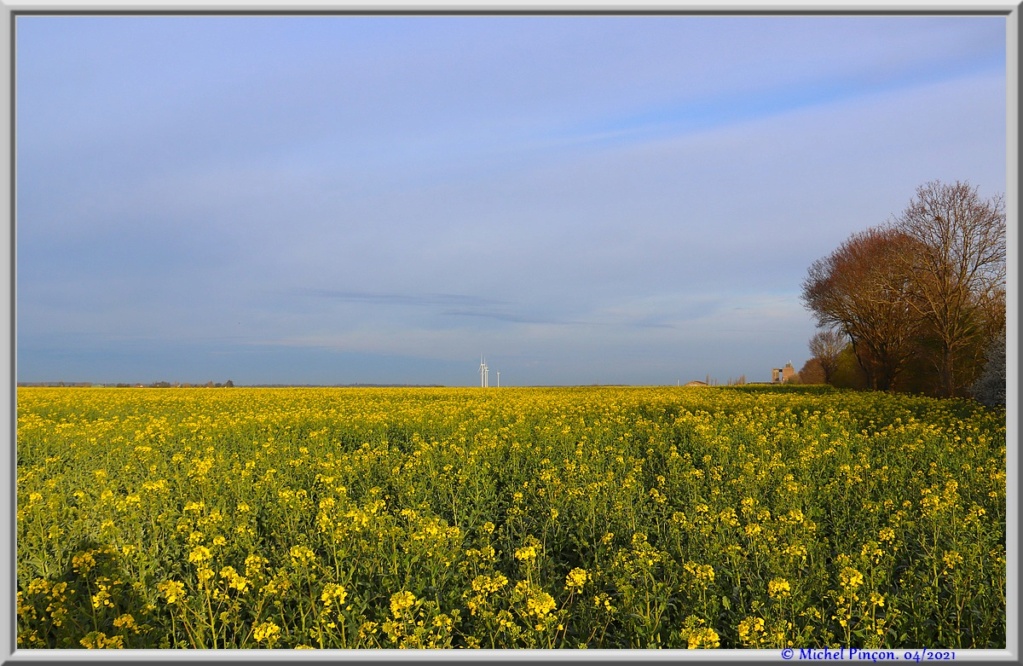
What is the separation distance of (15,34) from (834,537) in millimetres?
7731

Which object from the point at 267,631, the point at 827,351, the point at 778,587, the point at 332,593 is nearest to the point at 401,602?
the point at 332,593

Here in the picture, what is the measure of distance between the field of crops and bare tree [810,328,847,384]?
97.7 feet

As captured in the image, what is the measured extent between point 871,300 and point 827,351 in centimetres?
1853

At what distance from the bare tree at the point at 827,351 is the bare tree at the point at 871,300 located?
4.44 metres

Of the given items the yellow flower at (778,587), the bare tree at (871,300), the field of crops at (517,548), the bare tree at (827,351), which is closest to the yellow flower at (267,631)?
the field of crops at (517,548)

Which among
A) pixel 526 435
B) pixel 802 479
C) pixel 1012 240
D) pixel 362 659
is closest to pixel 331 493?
pixel 362 659

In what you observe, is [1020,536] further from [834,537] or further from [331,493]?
[331,493]

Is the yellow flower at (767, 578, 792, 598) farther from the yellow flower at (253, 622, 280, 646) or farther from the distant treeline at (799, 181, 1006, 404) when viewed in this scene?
the distant treeline at (799, 181, 1006, 404)

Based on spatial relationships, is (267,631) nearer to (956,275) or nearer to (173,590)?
(173,590)

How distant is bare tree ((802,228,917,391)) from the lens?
75.8 ft

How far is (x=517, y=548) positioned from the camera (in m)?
5.30

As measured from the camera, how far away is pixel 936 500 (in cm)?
536

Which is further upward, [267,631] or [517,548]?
[267,631]

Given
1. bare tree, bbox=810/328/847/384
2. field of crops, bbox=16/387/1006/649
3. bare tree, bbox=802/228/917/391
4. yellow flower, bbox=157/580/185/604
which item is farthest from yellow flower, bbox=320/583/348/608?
bare tree, bbox=810/328/847/384
